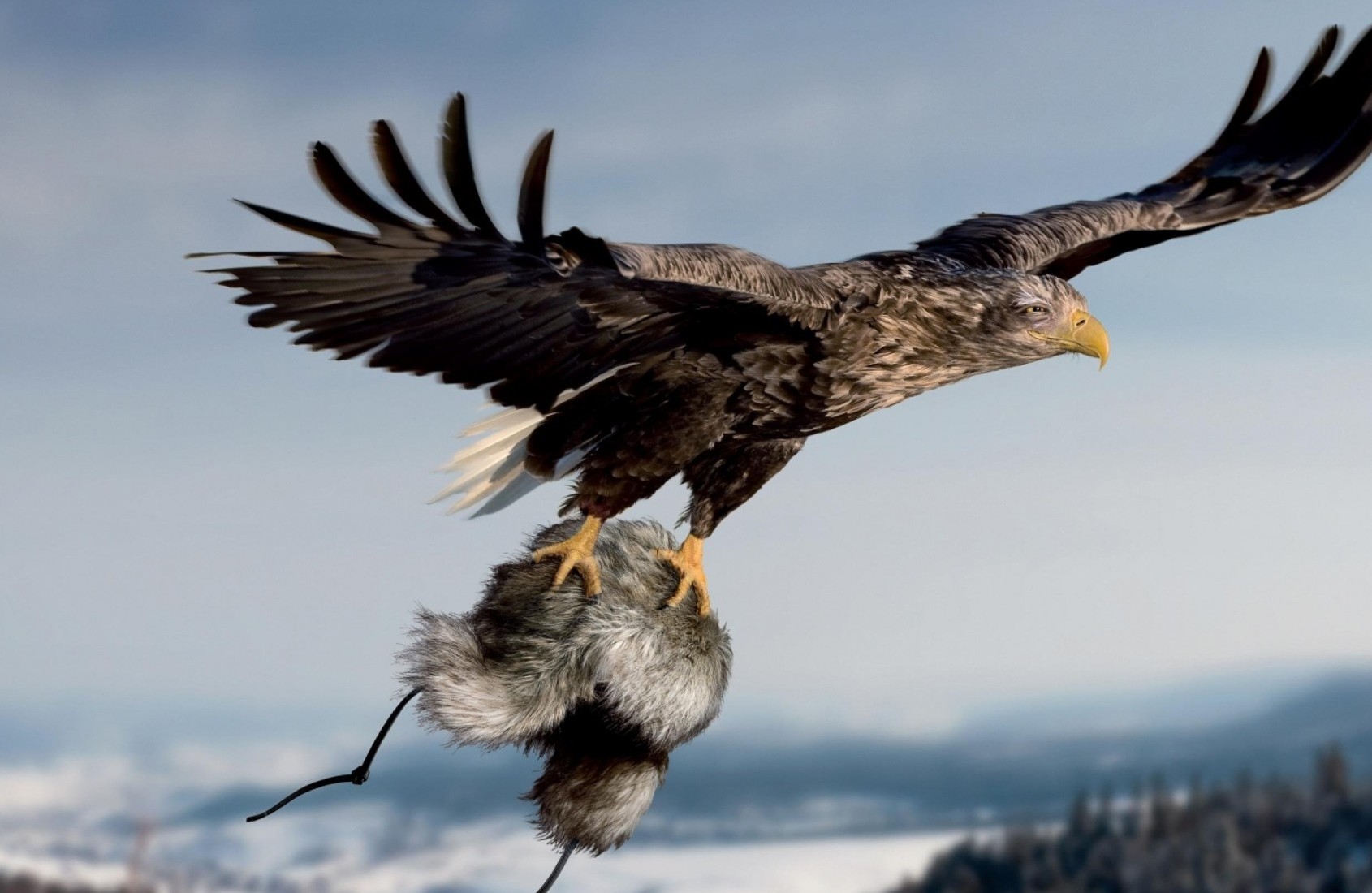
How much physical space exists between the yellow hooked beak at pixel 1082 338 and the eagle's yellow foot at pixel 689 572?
1282 mm

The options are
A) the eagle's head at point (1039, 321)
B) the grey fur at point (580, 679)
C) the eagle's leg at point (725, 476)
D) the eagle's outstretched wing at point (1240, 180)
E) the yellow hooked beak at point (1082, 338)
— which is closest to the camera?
the grey fur at point (580, 679)

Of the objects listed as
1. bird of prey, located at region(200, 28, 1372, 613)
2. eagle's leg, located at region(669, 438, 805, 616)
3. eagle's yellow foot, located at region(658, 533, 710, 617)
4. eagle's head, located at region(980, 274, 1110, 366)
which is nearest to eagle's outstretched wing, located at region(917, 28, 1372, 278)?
bird of prey, located at region(200, 28, 1372, 613)

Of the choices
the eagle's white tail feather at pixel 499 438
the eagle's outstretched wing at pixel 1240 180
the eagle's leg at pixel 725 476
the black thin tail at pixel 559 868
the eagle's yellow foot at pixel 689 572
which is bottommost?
the black thin tail at pixel 559 868

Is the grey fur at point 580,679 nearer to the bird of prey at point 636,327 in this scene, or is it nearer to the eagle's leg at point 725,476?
the bird of prey at point 636,327

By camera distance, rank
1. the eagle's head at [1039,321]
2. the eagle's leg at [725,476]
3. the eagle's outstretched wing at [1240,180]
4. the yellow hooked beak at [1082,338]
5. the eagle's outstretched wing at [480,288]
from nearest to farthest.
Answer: the eagle's outstretched wing at [480,288] < the eagle's leg at [725,476] < the eagle's head at [1039,321] < the yellow hooked beak at [1082,338] < the eagle's outstretched wing at [1240,180]

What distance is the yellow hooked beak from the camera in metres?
4.73

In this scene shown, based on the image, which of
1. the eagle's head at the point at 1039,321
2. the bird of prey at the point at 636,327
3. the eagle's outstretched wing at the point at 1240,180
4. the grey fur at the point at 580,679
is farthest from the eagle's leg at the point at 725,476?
the eagle's outstretched wing at the point at 1240,180

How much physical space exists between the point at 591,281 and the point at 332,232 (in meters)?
0.63

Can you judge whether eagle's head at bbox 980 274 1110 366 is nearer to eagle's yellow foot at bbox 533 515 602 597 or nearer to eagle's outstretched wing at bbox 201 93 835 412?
eagle's outstretched wing at bbox 201 93 835 412

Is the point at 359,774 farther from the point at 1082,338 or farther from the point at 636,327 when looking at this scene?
the point at 1082,338

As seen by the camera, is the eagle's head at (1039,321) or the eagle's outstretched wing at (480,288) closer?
the eagle's outstretched wing at (480,288)

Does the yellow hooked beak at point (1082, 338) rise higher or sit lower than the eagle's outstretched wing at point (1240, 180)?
lower

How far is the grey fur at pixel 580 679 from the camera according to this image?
13.2 feet

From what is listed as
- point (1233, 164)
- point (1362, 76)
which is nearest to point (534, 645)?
point (1233, 164)
